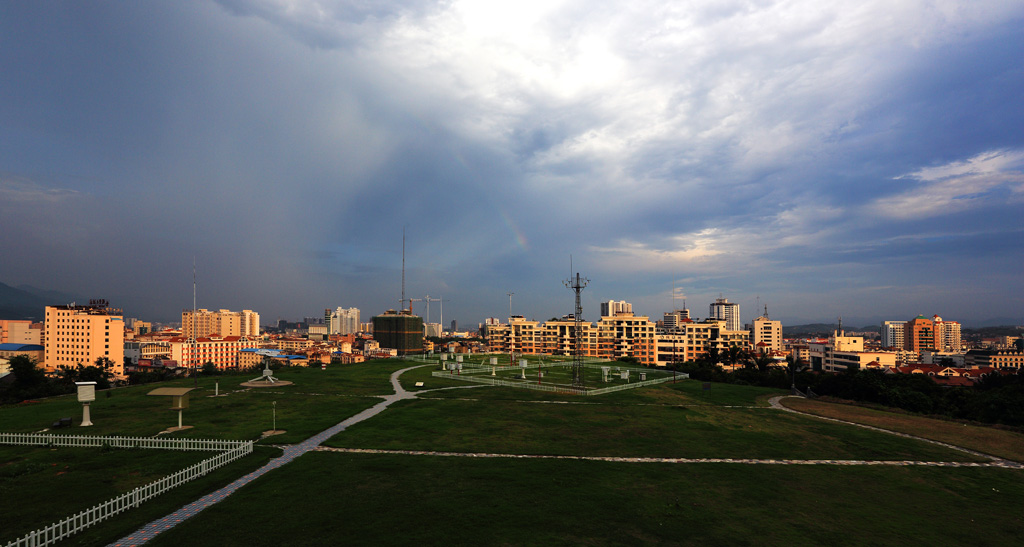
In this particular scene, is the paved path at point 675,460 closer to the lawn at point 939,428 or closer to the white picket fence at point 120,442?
the lawn at point 939,428

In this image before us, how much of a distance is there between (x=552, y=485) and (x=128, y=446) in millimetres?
27779

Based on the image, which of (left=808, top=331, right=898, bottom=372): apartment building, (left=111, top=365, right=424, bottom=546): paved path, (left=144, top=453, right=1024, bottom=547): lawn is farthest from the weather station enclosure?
(left=808, top=331, right=898, bottom=372): apartment building

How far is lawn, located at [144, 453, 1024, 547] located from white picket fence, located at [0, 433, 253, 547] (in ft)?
11.9

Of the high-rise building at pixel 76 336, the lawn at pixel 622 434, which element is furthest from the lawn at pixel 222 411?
the high-rise building at pixel 76 336

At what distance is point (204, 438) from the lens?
1314 inches

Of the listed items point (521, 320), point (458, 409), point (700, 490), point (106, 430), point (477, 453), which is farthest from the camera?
point (521, 320)

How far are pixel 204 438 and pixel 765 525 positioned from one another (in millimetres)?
35259

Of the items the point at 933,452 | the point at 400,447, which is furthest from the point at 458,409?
the point at 933,452

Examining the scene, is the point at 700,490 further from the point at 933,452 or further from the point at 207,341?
the point at 207,341

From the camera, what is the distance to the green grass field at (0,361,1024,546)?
19219mm

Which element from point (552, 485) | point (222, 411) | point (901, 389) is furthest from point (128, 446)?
point (901, 389)

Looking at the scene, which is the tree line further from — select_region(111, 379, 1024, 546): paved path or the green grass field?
select_region(111, 379, 1024, 546): paved path

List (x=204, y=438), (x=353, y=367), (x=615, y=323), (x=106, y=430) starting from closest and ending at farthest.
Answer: (x=204, y=438)
(x=106, y=430)
(x=353, y=367)
(x=615, y=323)

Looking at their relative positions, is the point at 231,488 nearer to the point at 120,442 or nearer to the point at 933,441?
the point at 120,442
